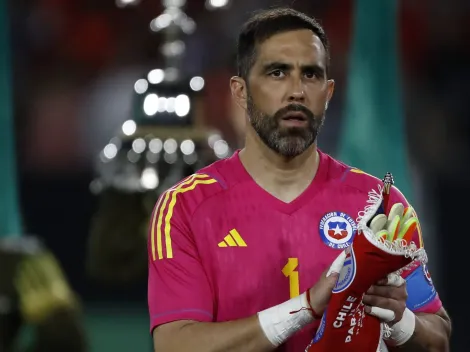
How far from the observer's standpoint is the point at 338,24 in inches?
159

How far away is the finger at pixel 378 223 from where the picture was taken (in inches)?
70.1

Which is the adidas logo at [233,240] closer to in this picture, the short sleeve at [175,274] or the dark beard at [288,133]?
the short sleeve at [175,274]

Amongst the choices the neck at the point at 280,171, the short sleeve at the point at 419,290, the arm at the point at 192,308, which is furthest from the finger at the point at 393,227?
the neck at the point at 280,171

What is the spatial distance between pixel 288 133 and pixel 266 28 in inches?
9.8

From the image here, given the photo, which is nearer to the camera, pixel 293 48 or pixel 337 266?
pixel 337 266

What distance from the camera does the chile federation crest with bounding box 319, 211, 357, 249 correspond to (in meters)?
2.05

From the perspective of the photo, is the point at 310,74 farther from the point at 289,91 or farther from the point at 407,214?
the point at 407,214

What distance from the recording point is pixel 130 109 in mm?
3873

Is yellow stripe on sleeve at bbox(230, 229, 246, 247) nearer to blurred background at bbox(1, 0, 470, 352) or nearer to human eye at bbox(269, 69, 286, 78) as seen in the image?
human eye at bbox(269, 69, 286, 78)

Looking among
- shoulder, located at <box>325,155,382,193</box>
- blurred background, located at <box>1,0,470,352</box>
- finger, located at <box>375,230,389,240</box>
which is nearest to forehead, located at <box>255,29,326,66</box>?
shoulder, located at <box>325,155,382,193</box>

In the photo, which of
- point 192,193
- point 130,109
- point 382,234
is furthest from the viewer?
point 130,109

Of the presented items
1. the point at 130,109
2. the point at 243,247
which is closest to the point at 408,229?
the point at 243,247

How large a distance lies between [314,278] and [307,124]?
32 centimetres

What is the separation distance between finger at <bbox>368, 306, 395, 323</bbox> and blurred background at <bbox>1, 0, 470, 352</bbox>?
6.70ft
